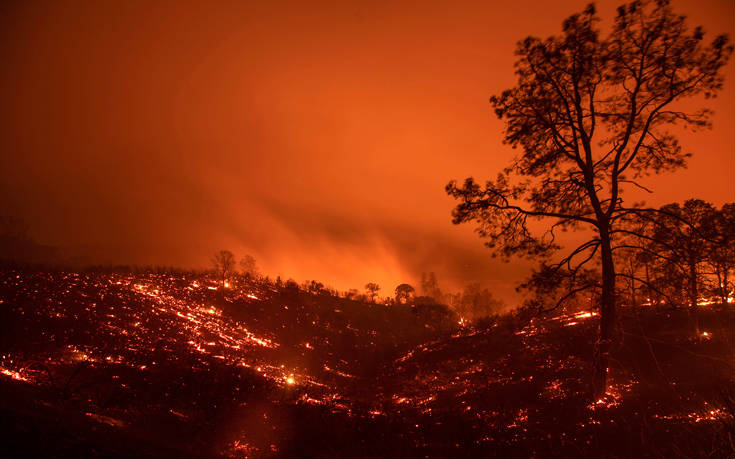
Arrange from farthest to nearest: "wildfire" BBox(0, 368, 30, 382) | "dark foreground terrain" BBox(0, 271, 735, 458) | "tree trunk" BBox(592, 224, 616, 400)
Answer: "tree trunk" BBox(592, 224, 616, 400), "wildfire" BBox(0, 368, 30, 382), "dark foreground terrain" BBox(0, 271, 735, 458)

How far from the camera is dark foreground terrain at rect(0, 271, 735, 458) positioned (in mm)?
6875

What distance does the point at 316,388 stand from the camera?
58.1 ft

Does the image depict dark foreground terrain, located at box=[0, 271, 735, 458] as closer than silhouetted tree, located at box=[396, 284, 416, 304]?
Yes

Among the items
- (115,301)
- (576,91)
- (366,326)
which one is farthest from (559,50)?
(366,326)

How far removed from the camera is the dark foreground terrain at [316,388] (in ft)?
22.6

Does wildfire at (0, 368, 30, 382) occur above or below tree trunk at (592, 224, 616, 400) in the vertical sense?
below

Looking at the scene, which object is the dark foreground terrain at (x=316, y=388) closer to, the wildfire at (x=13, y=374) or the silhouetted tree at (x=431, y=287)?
the wildfire at (x=13, y=374)


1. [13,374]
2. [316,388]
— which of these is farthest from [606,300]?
[13,374]

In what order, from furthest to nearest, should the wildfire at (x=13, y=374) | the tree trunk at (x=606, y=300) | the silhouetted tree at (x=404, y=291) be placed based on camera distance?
1. the silhouetted tree at (x=404, y=291)
2. the tree trunk at (x=606, y=300)
3. the wildfire at (x=13, y=374)

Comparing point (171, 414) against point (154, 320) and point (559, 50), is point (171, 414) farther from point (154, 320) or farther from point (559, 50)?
point (559, 50)

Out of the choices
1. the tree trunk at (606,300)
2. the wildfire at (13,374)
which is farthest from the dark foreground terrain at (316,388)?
the tree trunk at (606,300)

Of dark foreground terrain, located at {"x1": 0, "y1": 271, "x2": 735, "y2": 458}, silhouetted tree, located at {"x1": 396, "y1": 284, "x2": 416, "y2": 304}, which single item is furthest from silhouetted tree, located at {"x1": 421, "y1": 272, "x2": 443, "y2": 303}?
dark foreground terrain, located at {"x1": 0, "y1": 271, "x2": 735, "y2": 458}

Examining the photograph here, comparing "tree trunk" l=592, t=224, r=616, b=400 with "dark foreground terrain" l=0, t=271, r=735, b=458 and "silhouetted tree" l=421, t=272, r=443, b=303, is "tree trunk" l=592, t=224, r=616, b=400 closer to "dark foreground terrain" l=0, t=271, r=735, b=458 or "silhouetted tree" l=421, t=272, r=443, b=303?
"dark foreground terrain" l=0, t=271, r=735, b=458

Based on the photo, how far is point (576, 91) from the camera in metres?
10.7
